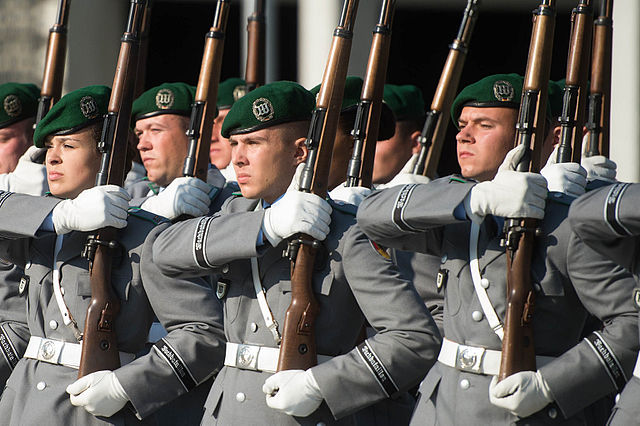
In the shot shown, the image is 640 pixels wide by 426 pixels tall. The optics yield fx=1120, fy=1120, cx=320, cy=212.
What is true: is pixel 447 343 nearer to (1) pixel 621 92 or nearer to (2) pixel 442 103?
(2) pixel 442 103

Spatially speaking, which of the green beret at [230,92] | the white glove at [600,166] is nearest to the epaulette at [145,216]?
the white glove at [600,166]

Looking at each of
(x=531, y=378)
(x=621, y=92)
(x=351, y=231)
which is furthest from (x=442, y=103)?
(x=621, y=92)

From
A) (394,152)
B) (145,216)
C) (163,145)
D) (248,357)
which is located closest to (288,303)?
(248,357)

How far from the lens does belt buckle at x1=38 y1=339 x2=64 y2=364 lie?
536 cm

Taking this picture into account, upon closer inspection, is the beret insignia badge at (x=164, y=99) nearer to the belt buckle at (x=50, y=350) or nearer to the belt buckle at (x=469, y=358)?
the belt buckle at (x=50, y=350)

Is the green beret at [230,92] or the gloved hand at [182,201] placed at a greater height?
the green beret at [230,92]

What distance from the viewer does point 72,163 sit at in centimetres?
581

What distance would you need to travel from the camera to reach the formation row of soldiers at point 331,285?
4402 mm

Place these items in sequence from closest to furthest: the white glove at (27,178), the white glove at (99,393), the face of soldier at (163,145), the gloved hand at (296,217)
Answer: the gloved hand at (296,217), the white glove at (99,393), the face of soldier at (163,145), the white glove at (27,178)

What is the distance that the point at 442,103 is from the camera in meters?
7.01

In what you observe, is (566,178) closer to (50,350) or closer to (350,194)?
(350,194)

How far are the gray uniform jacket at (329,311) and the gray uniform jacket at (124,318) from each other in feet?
0.64

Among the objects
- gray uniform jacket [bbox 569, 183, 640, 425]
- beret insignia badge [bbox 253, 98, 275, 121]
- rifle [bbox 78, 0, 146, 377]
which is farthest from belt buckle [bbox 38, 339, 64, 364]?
gray uniform jacket [bbox 569, 183, 640, 425]

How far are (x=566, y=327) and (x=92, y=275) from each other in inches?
87.8
